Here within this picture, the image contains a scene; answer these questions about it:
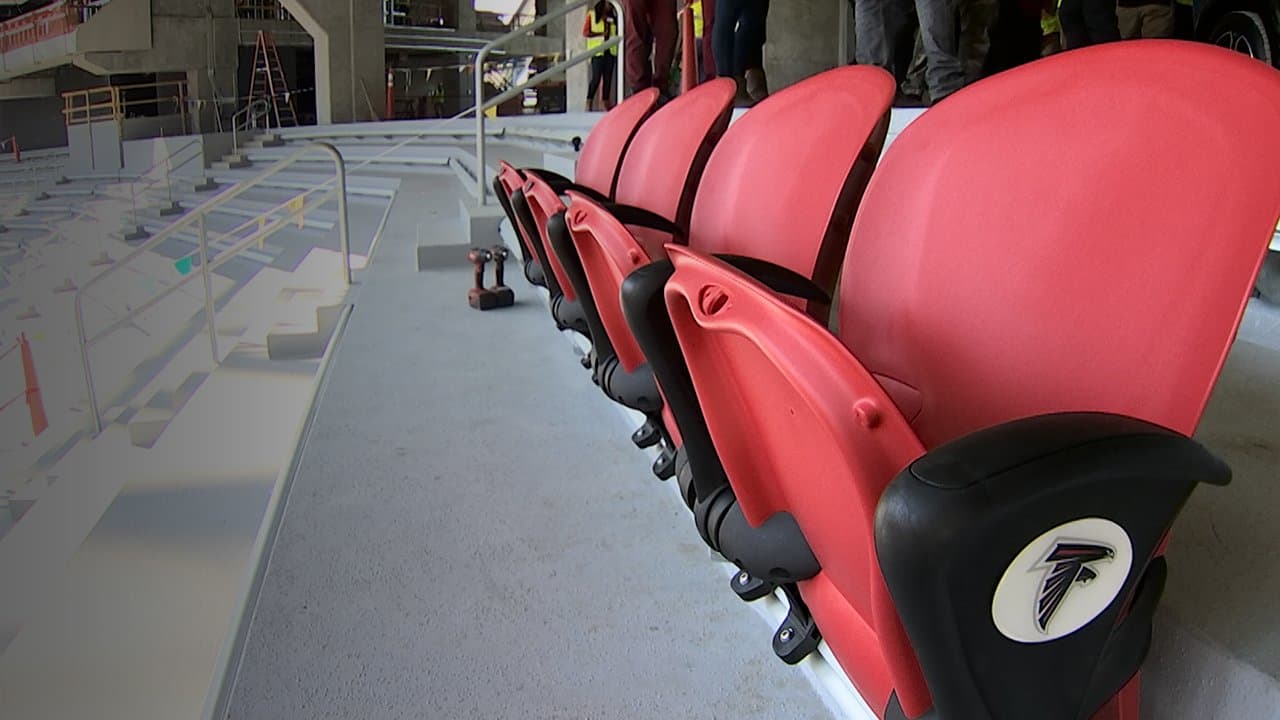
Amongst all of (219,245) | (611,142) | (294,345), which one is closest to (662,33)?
(611,142)

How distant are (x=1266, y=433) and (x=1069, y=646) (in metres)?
0.69

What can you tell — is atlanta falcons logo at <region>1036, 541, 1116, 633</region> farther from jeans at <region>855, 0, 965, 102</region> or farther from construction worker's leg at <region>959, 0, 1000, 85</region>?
construction worker's leg at <region>959, 0, 1000, 85</region>

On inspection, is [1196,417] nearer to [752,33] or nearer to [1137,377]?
[1137,377]

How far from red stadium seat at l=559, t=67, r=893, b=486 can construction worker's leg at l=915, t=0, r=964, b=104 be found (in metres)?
0.87

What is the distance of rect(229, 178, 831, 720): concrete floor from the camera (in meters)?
0.92

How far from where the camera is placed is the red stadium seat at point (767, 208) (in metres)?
0.89

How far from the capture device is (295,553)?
1.22 m

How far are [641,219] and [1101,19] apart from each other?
153cm

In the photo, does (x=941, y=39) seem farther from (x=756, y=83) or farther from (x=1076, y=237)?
(x=1076, y=237)

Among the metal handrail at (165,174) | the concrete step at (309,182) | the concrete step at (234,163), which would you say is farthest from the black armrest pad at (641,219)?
the concrete step at (234,163)

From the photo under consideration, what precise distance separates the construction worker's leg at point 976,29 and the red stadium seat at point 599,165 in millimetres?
1246

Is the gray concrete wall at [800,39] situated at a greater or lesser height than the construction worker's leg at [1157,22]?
greater

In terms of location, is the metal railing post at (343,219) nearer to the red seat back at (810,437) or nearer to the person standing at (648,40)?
the person standing at (648,40)

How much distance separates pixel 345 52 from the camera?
1252 cm
